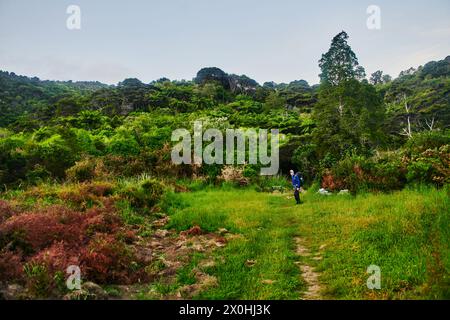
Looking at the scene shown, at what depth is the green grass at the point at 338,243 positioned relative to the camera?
6.95 m

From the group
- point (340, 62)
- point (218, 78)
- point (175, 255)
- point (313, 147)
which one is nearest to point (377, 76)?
point (218, 78)

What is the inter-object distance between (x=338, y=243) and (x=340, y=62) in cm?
3410

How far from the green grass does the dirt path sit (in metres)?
0.15

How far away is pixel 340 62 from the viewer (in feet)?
131

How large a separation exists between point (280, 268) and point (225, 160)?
16.7m

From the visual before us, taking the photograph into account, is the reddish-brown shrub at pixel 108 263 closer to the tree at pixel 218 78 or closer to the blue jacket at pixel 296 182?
the blue jacket at pixel 296 182

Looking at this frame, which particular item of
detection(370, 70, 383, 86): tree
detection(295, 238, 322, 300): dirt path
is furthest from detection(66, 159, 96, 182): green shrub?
detection(370, 70, 383, 86): tree

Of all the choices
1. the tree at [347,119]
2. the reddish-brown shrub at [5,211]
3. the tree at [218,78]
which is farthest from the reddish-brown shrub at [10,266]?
the tree at [218,78]

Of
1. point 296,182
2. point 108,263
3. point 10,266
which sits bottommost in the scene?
point 108,263

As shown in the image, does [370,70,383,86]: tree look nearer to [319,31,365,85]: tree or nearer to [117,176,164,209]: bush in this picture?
[319,31,365,85]: tree

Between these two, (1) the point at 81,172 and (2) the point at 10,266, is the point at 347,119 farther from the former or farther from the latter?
(2) the point at 10,266

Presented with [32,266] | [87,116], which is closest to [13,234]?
[32,266]

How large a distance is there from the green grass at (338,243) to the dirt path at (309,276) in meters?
0.15

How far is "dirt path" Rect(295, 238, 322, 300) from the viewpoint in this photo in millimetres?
7065
